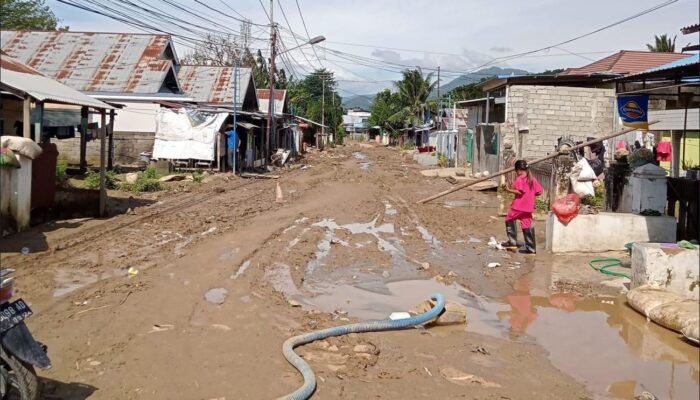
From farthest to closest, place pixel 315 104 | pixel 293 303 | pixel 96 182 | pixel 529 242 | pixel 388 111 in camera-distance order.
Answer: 1. pixel 388 111
2. pixel 315 104
3. pixel 96 182
4. pixel 529 242
5. pixel 293 303

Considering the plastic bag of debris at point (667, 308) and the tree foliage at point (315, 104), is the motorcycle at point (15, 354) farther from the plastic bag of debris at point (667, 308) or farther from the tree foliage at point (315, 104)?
the tree foliage at point (315, 104)

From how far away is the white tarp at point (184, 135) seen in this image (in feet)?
80.0

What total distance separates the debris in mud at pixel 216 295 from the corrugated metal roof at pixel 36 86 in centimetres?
480

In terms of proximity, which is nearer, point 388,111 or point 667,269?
point 667,269

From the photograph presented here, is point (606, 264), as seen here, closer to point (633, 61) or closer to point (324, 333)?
point (324, 333)

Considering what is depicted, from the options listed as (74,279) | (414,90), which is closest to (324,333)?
(74,279)

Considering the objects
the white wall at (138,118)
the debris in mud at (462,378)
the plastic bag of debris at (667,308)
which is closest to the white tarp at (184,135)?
the white wall at (138,118)

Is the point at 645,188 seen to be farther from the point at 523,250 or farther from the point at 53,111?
the point at 53,111

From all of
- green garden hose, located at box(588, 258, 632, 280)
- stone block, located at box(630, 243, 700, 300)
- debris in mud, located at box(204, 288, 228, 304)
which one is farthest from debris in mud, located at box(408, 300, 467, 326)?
green garden hose, located at box(588, 258, 632, 280)

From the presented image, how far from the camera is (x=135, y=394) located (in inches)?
173

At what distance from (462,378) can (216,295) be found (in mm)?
3359

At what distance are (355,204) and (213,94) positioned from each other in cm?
1641

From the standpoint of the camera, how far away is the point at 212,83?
1238 inches

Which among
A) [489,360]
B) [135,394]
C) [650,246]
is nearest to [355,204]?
[650,246]
